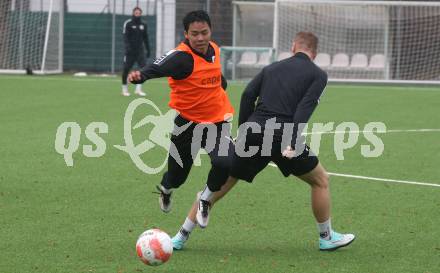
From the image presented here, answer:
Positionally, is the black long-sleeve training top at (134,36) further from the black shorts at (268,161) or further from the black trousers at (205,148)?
the black shorts at (268,161)

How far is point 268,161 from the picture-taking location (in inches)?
286

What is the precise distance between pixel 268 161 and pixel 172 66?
1.06m

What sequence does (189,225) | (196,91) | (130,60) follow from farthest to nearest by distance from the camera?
(130,60), (196,91), (189,225)

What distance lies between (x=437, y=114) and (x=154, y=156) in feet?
27.6

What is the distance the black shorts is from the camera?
718 centimetres

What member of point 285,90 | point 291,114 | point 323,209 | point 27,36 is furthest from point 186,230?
point 27,36

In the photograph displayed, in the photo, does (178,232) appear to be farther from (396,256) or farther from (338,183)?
(338,183)

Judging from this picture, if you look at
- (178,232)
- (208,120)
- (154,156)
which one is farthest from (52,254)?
(154,156)

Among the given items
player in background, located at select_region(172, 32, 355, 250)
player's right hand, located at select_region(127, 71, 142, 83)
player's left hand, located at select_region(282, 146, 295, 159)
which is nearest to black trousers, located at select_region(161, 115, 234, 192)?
player in background, located at select_region(172, 32, 355, 250)

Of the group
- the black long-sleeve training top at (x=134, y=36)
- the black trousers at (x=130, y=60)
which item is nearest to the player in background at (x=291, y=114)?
the black trousers at (x=130, y=60)

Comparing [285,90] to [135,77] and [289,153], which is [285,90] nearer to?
[289,153]

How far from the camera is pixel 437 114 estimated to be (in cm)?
1906

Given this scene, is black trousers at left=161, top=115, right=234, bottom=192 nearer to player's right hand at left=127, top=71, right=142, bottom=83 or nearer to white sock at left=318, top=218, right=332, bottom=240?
player's right hand at left=127, top=71, right=142, bottom=83

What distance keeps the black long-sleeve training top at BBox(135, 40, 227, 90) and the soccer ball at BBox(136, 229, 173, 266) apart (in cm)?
129
